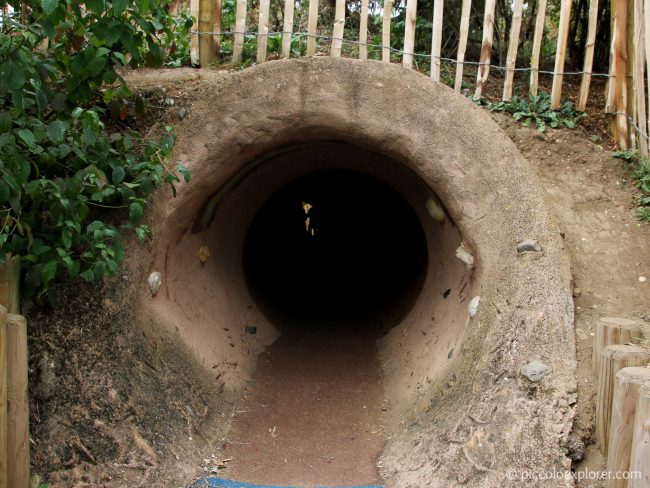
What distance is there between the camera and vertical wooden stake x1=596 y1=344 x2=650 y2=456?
3.18 m

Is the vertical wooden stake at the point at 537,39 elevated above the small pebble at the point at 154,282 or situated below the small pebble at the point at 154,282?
above

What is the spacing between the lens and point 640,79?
4.86 metres

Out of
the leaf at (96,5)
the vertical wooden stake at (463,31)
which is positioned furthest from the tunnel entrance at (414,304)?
the leaf at (96,5)

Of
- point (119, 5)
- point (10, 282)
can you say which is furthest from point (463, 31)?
point (10, 282)

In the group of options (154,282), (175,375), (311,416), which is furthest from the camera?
(311,416)

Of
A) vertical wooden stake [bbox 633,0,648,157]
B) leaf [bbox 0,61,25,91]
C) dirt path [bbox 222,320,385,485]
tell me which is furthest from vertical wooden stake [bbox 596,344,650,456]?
leaf [bbox 0,61,25,91]

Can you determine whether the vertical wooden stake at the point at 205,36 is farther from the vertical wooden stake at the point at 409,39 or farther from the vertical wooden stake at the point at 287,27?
the vertical wooden stake at the point at 409,39

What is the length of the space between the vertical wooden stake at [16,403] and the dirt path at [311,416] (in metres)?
1.27

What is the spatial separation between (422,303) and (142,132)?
2.85m

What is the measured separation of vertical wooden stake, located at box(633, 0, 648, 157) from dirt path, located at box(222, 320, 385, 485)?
8.89ft

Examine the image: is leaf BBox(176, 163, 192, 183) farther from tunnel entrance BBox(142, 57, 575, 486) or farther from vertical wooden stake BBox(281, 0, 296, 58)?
vertical wooden stake BBox(281, 0, 296, 58)

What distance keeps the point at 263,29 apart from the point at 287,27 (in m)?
0.20

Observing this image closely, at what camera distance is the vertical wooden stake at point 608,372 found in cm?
318

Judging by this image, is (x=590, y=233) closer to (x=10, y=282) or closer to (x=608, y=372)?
(x=608, y=372)
